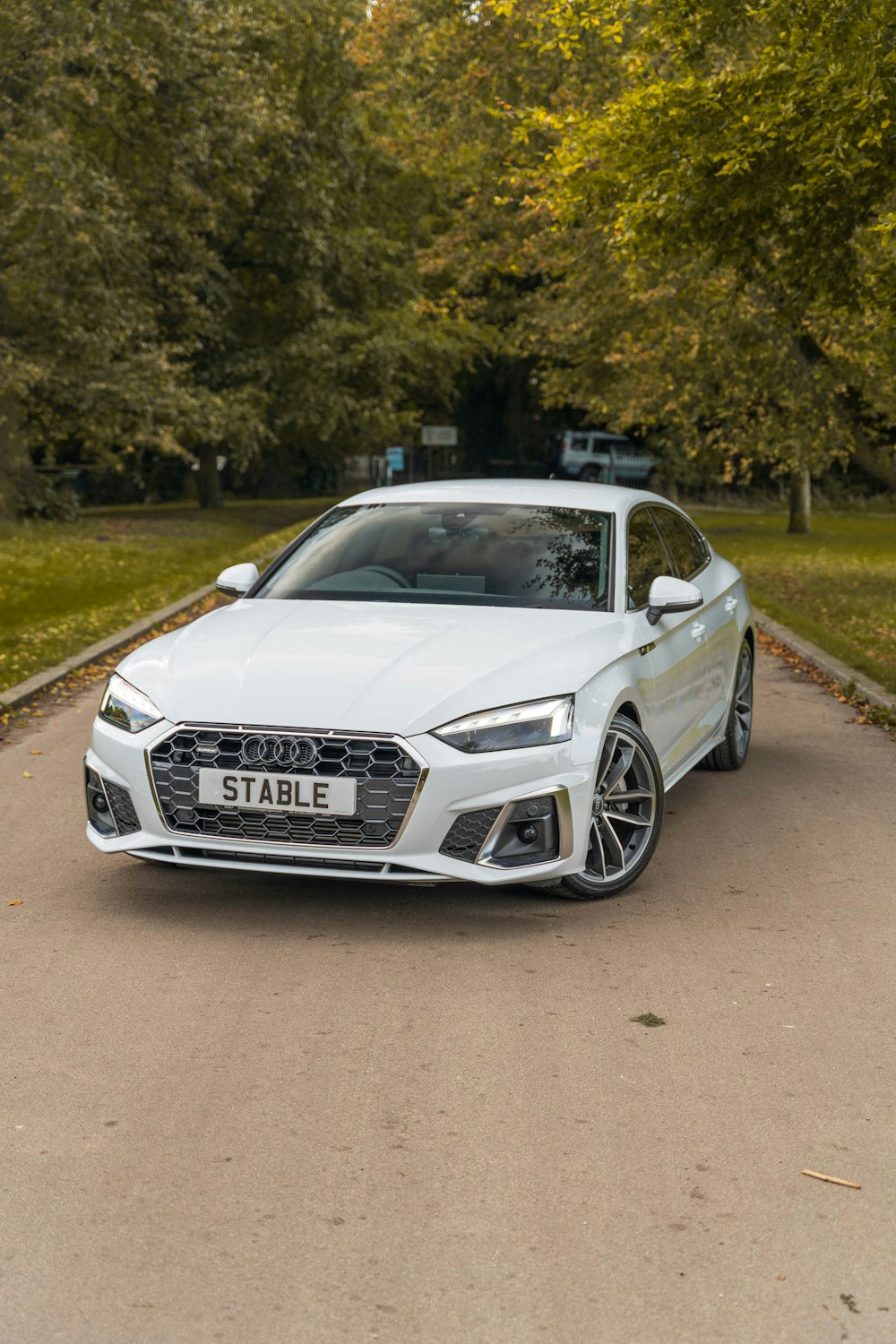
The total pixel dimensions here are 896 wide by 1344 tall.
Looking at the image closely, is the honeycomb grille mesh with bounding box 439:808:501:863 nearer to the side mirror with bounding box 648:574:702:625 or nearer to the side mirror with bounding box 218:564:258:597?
the side mirror with bounding box 648:574:702:625

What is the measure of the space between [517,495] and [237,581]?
1331 millimetres

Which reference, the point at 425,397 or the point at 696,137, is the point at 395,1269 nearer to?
the point at 696,137

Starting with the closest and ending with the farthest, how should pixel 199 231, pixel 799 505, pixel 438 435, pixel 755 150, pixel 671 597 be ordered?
pixel 671 597, pixel 755 150, pixel 799 505, pixel 199 231, pixel 438 435

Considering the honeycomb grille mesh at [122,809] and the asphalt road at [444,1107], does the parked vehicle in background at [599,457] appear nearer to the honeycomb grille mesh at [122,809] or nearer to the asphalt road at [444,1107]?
the asphalt road at [444,1107]

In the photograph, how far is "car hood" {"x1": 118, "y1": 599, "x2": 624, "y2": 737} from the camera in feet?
19.0

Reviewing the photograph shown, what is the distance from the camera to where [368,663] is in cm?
606

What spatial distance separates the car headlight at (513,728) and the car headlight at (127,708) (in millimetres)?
1082

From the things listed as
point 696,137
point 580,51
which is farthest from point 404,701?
point 580,51

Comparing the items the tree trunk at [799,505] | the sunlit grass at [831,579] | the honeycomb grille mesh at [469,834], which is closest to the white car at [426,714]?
the honeycomb grille mesh at [469,834]

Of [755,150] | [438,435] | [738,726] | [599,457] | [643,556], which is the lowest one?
[599,457]

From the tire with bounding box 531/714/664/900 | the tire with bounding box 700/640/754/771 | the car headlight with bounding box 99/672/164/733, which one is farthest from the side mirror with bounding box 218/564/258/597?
the tire with bounding box 700/640/754/771

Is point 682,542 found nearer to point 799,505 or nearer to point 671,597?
point 671,597

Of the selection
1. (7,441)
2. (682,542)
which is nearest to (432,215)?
(7,441)

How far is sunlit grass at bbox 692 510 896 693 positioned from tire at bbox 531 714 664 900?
5.92m
